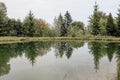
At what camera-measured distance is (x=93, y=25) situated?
232 ft

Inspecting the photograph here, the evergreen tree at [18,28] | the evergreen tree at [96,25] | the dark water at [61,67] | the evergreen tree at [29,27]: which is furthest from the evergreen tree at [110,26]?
the dark water at [61,67]

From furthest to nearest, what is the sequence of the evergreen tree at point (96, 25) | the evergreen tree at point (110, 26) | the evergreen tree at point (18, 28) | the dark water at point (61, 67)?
the evergreen tree at point (18, 28), the evergreen tree at point (96, 25), the evergreen tree at point (110, 26), the dark water at point (61, 67)

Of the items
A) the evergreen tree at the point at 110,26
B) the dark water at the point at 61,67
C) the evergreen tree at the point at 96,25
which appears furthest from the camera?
the evergreen tree at the point at 96,25

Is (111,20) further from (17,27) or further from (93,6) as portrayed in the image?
(17,27)

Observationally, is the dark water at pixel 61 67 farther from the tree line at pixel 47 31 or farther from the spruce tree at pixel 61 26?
the spruce tree at pixel 61 26

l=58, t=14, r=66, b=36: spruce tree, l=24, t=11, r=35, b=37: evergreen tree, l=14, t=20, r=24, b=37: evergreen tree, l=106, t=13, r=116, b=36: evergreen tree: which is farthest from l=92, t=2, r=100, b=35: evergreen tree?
l=58, t=14, r=66, b=36: spruce tree

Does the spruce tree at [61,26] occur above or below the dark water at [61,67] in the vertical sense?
above

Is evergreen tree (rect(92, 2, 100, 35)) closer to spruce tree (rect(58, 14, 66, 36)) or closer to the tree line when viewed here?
the tree line

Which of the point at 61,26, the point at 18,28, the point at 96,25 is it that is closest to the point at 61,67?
the point at 96,25

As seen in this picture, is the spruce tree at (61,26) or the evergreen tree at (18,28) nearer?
the evergreen tree at (18,28)

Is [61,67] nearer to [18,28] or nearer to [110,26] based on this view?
[110,26]

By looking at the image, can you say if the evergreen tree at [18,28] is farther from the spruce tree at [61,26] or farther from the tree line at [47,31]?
the spruce tree at [61,26]

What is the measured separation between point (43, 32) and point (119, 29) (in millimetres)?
25529

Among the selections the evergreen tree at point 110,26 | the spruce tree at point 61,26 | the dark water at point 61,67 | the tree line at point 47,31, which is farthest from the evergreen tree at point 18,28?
the dark water at point 61,67
